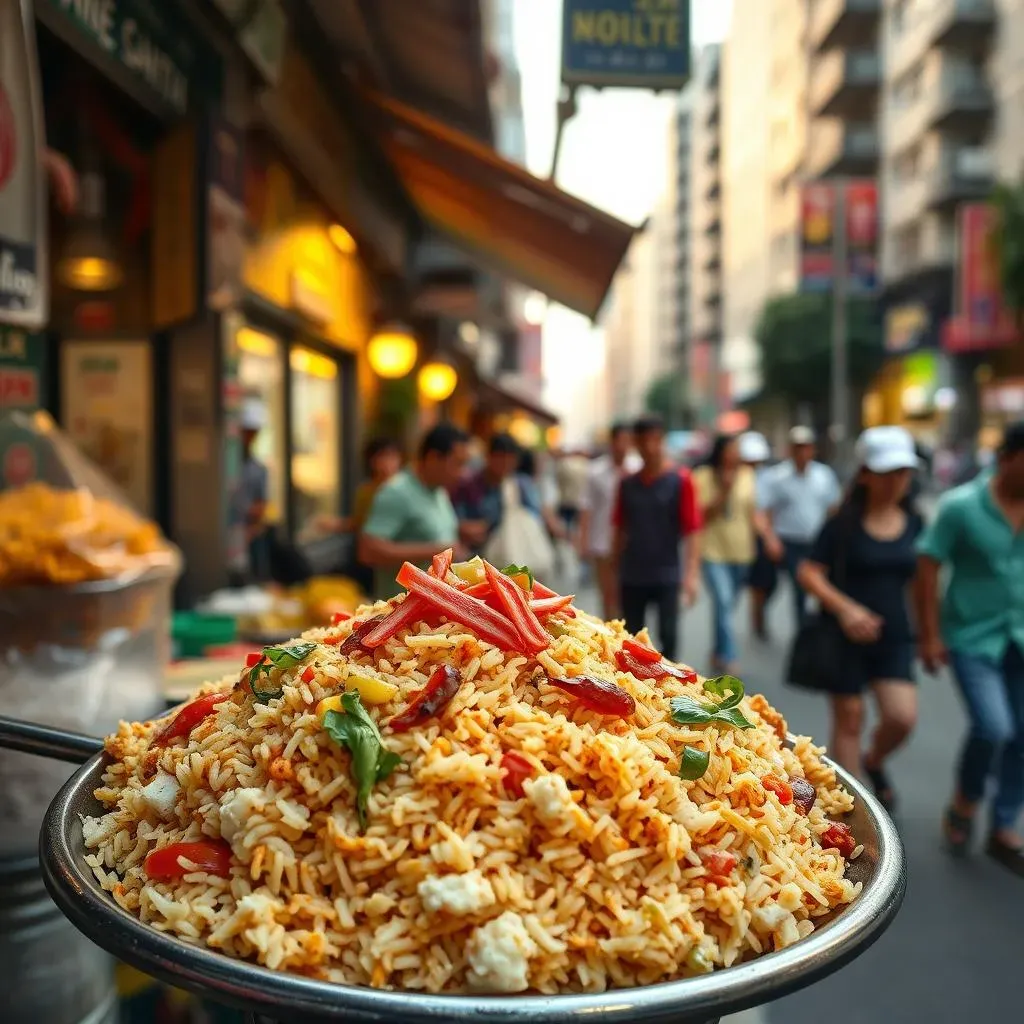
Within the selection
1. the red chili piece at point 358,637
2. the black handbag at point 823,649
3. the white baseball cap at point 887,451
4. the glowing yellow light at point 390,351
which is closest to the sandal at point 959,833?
the black handbag at point 823,649

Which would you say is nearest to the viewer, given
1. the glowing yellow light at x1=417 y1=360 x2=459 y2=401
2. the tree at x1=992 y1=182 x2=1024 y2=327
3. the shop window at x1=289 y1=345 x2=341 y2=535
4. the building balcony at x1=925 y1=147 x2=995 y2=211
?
the shop window at x1=289 y1=345 x2=341 y2=535

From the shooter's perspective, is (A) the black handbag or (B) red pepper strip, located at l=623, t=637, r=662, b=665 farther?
(A) the black handbag

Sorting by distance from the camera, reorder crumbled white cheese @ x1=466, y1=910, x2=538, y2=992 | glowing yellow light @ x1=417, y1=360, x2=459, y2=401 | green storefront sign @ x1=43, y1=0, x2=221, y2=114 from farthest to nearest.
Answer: glowing yellow light @ x1=417, y1=360, x2=459, y2=401
green storefront sign @ x1=43, y1=0, x2=221, y2=114
crumbled white cheese @ x1=466, y1=910, x2=538, y2=992

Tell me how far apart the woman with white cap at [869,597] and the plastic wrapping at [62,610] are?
3017 millimetres

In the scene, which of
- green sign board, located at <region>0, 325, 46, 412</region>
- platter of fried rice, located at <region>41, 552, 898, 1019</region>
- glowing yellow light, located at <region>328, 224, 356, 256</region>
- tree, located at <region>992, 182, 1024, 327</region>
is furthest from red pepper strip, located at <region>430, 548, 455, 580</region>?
tree, located at <region>992, 182, 1024, 327</region>

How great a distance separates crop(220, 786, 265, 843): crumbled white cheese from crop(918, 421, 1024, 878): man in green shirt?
3993 mm

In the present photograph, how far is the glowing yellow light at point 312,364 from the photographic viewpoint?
10.1 metres

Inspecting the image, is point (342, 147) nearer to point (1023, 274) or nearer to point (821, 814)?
point (821, 814)

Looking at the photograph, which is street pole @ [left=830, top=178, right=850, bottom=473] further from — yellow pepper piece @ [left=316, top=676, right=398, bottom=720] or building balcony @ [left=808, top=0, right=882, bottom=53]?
building balcony @ [left=808, top=0, right=882, bottom=53]

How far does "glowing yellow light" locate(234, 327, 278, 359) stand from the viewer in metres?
8.04

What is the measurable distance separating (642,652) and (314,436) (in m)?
9.62

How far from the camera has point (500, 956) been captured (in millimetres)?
1270

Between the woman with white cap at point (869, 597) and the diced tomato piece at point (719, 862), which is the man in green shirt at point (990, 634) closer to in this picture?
the woman with white cap at point (869, 597)

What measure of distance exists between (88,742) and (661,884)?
3.66 ft
